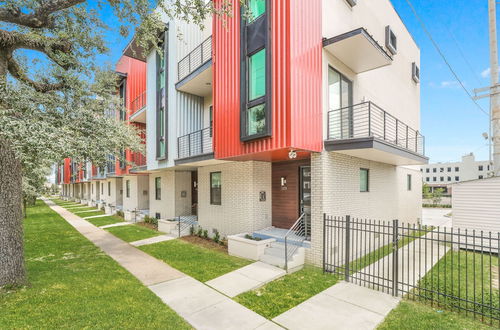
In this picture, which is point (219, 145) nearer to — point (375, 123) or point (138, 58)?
point (375, 123)

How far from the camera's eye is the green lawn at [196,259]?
7.18 meters

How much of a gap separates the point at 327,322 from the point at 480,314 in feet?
10.0

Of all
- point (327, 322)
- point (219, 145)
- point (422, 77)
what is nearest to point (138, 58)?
point (219, 145)

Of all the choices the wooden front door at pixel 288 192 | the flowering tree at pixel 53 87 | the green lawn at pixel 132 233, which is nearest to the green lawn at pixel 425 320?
the wooden front door at pixel 288 192

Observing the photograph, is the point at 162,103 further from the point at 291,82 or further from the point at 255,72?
the point at 291,82

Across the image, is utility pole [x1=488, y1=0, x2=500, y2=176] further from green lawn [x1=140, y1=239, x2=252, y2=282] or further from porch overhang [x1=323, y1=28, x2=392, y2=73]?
green lawn [x1=140, y1=239, x2=252, y2=282]

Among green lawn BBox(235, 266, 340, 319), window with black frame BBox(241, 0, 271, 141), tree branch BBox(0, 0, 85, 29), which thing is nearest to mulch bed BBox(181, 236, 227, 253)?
green lawn BBox(235, 266, 340, 319)

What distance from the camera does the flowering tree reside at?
5.57m

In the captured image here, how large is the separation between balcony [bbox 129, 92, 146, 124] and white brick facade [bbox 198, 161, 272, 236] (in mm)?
8010

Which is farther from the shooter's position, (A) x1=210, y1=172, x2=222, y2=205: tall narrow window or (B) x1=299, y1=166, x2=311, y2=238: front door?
(A) x1=210, y1=172, x2=222, y2=205: tall narrow window

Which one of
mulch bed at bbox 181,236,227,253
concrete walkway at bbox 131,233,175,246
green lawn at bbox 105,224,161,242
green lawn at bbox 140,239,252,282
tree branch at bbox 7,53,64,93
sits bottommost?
green lawn at bbox 105,224,161,242

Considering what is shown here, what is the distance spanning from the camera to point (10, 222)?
573 cm

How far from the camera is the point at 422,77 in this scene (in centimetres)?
1725

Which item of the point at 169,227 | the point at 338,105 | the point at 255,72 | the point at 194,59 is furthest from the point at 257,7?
the point at 169,227
